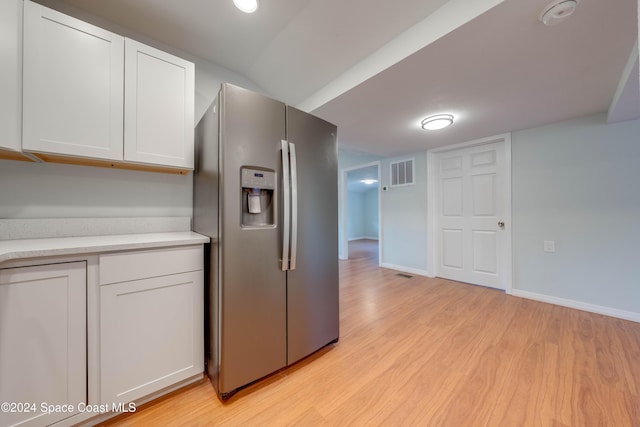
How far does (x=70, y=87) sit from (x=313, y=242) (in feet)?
5.36

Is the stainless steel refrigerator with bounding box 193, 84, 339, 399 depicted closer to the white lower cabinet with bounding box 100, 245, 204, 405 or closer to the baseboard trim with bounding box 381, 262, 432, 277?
the white lower cabinet with bounding box 100, 245, 204, 405

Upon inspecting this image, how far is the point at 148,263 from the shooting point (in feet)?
3.91

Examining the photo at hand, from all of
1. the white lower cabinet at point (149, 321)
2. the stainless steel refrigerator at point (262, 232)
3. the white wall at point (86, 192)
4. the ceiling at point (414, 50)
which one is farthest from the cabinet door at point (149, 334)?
the ceiling at point (414, 50)

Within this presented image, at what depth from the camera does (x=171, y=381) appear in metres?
1.26

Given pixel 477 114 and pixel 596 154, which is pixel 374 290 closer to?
pixel 477 114

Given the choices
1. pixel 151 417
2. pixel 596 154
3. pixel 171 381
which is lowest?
pixel 151 417

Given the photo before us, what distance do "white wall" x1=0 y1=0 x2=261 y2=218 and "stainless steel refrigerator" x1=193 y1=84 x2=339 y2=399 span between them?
332mm

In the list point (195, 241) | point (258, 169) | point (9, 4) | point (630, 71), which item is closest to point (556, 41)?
point (630, 71)

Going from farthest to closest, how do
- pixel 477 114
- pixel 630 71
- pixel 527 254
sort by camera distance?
pixel 527 254 → pixel 477 114 → pixel 630 71

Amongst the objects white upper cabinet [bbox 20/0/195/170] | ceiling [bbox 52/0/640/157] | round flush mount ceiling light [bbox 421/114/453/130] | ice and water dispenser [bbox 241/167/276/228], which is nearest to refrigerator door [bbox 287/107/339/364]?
ice and water dispenser [bbox 241/167/276/228]

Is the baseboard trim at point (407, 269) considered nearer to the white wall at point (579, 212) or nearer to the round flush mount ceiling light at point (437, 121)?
the white wall at point (579, 212)

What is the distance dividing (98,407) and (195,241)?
89cm

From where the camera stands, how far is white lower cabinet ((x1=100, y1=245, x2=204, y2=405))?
1.10m

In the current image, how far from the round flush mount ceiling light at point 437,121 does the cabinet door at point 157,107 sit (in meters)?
2.34
